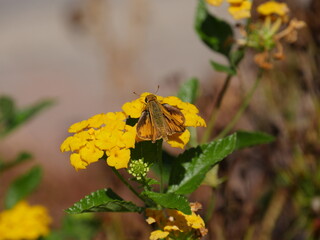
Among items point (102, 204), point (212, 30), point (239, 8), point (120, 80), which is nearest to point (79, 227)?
point (212, 30)

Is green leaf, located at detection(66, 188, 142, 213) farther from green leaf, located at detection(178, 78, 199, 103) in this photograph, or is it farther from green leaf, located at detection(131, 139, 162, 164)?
green leaf, located at detection(178, 78, 199, 103)

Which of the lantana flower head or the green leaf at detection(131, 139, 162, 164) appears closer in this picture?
the green leaf at detection(131, 139, 162, 164)

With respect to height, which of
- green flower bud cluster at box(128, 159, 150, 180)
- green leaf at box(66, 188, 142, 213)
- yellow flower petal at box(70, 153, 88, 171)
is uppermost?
yellow flower petal at box(70, 153, 88, 171)

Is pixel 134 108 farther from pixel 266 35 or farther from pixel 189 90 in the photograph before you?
pixel 266 35

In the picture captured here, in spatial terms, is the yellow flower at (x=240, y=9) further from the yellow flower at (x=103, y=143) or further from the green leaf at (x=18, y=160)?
the green leaf at (x=18, y=160)

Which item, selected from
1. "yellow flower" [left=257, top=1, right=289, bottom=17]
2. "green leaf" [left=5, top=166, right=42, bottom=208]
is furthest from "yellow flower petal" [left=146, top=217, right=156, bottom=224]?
"green leaf" [left=5, top=166, right=42, bottom=208]

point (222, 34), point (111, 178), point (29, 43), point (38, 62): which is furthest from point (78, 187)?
point (29, 43)
